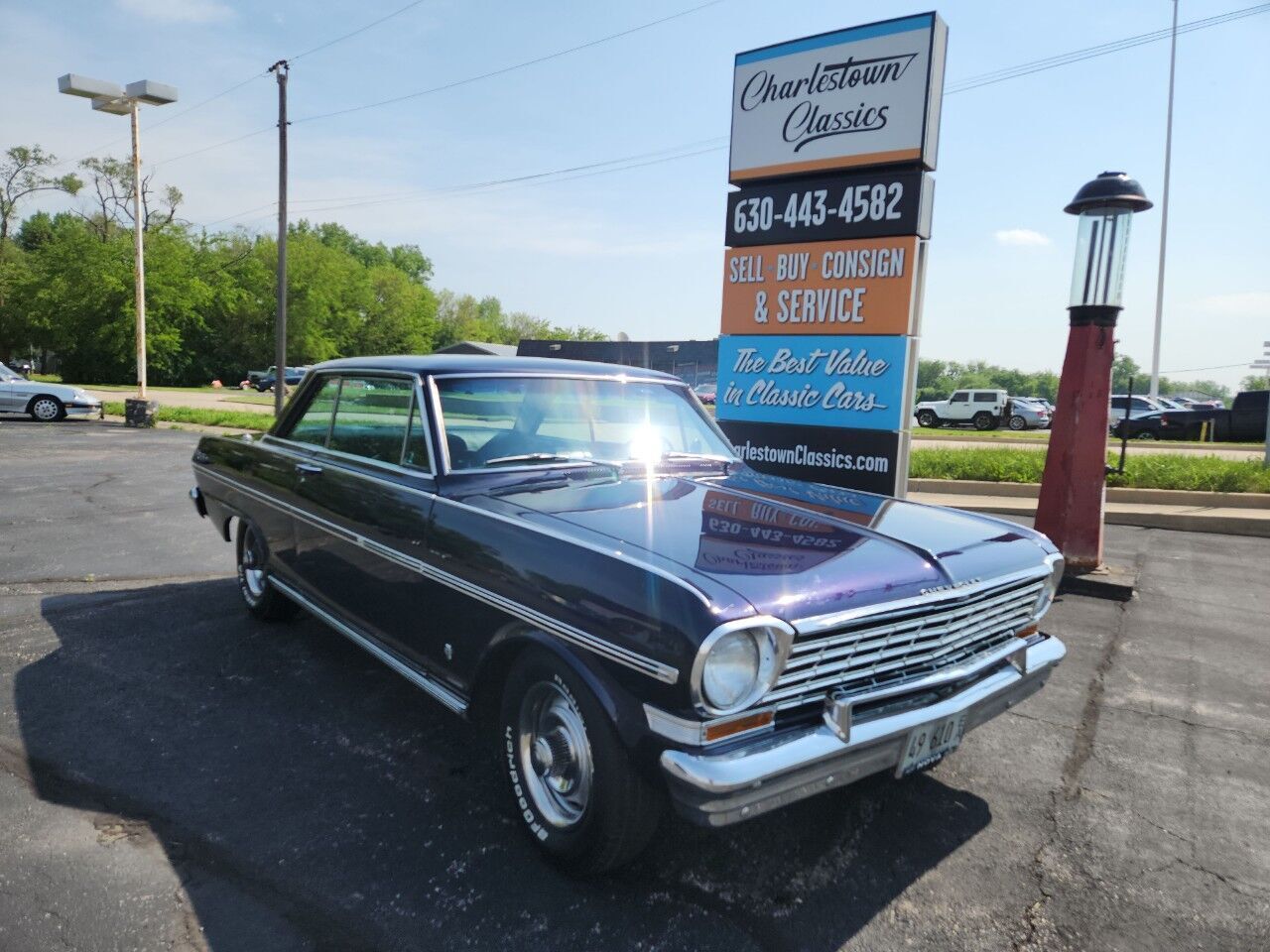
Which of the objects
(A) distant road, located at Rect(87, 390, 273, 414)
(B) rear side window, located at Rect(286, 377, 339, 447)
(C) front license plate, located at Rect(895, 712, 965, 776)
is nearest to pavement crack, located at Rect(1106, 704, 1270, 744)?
(C) front license plate, located at Rect(895, 712, 965, 776)

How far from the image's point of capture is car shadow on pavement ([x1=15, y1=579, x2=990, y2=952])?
2.42 meters

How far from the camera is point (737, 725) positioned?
2.26 meters

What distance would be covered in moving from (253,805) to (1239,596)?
22.1 feet

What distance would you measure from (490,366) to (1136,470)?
1019 centimetres

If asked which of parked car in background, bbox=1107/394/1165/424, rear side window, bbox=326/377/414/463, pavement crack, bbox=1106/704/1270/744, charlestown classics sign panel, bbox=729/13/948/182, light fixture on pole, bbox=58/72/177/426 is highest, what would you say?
light fixture on pole, bbox=58/72/177/426

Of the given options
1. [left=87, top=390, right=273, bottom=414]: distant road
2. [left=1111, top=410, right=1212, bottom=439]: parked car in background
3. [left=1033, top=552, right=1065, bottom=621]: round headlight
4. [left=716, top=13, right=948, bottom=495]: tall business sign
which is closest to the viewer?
[left=1033, top=552, right=1065, bottom=621]: round headlight

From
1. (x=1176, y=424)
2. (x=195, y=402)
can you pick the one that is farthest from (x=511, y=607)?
(x=195, y=402)

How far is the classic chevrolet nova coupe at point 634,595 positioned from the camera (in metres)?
2.25

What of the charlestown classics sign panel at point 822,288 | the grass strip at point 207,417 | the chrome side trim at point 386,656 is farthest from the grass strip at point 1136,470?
the grass strip at point 207,417

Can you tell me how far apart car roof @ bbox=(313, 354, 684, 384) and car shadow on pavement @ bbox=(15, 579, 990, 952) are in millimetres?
1582

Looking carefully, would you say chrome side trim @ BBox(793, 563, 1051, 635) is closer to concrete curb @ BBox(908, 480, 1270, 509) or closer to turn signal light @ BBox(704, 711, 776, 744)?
turn signal light @ BBox(704, 711, 776, 744)

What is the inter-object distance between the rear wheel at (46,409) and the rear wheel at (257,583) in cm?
1846

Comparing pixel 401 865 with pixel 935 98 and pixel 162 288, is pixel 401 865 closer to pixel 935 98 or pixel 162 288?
pixel 935 98

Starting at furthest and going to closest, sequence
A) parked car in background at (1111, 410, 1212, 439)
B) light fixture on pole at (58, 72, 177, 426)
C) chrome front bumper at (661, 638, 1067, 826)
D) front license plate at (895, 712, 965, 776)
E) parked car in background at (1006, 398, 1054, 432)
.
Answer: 1. parked car in background at (1006, 398, 1054, 432)
2. parked car in background at (1111, 410, 1212, 439)
3. light fixture on pole at (58, 72, 177, 426)
4. front license plate at (895, 712, 965, 776)
5. chrome front bumper at (661, 638, 1067, 826)
